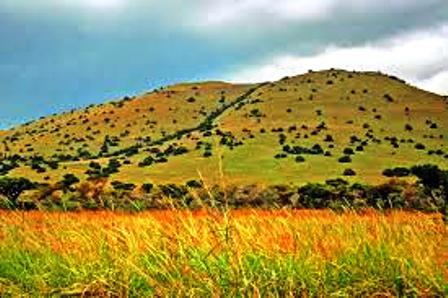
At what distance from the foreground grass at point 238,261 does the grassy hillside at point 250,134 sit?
127 ft

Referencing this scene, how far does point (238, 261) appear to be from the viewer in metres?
8.30

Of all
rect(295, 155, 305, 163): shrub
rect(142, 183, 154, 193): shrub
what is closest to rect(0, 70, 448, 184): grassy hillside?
rect(295, 155, 305, 163): shrub

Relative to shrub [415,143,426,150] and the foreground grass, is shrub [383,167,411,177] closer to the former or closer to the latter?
shrub [415,143,426,150]

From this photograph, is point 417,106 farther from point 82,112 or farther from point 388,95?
point 82,112

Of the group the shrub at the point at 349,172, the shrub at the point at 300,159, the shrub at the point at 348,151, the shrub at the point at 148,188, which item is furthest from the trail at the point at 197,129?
the shrub at the point at 148,188

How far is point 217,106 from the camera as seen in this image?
133500 mm

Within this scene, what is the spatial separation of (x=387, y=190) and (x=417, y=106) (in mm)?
82467

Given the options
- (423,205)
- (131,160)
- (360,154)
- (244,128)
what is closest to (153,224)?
(423,205)

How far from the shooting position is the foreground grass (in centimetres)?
807

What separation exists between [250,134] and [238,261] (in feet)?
270

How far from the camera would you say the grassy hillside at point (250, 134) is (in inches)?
2751

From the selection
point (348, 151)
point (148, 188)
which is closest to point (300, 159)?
point (348, 151)

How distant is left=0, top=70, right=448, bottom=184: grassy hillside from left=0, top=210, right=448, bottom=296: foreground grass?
3863cm

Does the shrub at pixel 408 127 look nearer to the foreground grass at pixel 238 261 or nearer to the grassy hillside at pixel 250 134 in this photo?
the grassy hillside at pixel 250 134
